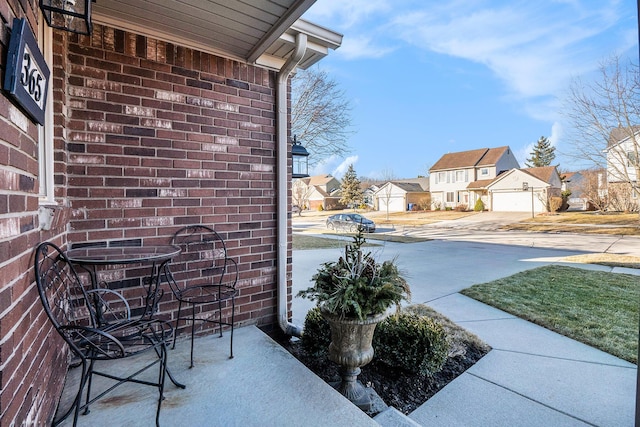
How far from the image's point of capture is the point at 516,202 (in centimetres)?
2603

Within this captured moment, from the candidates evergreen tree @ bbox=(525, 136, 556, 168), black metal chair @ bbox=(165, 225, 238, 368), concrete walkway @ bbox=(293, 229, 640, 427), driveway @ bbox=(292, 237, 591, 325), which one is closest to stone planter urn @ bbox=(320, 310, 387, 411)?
concrete walkway @ bbox=(293, 229, 640, 427)

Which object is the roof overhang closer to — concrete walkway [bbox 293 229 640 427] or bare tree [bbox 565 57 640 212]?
concrete walkway [bbox 293 229 640 427]

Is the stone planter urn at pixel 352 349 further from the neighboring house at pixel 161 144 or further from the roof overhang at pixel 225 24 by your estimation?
the roof overhang at pixel 225 24

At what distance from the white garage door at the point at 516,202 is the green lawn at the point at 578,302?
877 inches

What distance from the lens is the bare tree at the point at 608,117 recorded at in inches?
425

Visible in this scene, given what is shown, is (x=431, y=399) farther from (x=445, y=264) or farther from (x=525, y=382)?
(x=445, y=264)

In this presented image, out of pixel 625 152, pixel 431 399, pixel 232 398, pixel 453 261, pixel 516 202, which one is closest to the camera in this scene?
pixel 232 398

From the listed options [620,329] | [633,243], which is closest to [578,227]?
[633,243]

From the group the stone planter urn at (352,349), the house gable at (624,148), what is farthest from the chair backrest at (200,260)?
the house gable at (624,148)

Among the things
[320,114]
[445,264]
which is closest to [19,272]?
[445,264]

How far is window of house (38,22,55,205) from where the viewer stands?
1.79 meters

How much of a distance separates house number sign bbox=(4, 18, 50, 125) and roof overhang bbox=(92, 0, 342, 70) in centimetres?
108

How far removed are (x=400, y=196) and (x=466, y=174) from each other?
7.11 metres

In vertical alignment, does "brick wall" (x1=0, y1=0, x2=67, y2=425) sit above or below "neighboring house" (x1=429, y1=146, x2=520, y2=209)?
below
